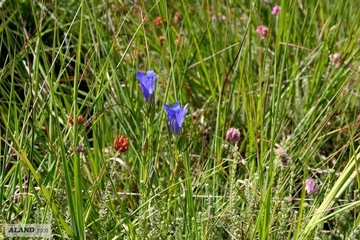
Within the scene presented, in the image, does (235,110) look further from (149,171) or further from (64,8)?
(64,8)

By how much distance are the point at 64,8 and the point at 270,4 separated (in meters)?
0.75

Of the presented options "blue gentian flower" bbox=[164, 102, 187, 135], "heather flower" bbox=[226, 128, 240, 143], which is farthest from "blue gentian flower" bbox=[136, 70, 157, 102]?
"heather flower" bbox=[226, 128, 240, 143]

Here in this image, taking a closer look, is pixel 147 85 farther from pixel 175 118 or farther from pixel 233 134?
pixel 233 134

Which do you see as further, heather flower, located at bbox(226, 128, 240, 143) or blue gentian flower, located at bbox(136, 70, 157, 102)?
heather flower, located at bbox(226, 128, 240, 143)

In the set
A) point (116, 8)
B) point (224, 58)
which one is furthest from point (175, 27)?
point (224, 58)

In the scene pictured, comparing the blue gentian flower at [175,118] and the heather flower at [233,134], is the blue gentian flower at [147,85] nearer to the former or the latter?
the blue gentian flower at [175,118]

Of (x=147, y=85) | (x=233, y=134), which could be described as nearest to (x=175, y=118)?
(x=147, y=85)

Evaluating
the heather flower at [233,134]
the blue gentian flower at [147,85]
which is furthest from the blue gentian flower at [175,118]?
the heather flower at [233,134]

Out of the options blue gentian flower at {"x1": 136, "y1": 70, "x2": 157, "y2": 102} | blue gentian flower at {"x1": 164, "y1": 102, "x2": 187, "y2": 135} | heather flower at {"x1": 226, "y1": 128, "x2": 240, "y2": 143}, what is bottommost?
heather flower at {"x1": 226, "y1": 128, "x2": 240, "y2": 143}

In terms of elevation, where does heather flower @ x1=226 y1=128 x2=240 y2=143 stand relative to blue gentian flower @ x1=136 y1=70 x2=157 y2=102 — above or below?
below

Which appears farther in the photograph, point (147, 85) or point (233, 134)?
point (233, 134)

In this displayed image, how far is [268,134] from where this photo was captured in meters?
1.74

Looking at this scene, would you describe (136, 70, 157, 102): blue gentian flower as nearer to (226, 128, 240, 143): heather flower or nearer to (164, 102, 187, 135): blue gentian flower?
(164, 102, 187, 135): blue gentian flower

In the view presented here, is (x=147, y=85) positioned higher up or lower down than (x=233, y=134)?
higher up
